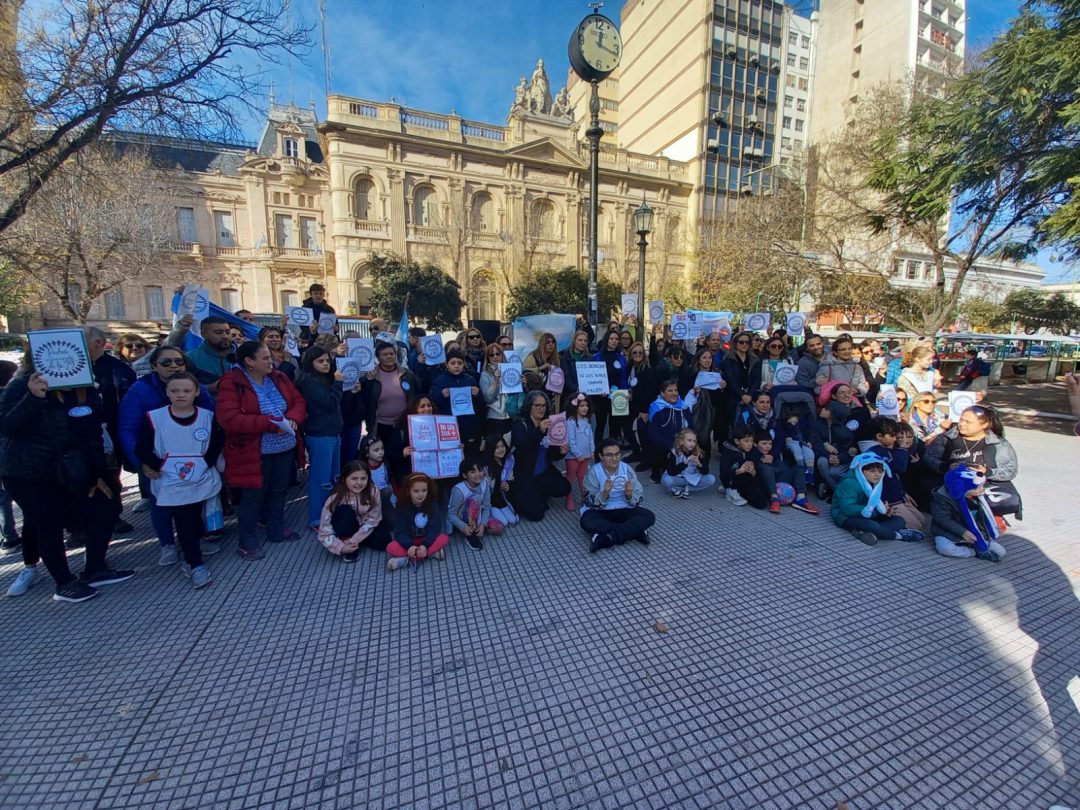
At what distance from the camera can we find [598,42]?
26.6 feet

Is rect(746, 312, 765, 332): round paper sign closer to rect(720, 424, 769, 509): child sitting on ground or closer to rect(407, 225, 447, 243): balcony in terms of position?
rect(720, 424, 769, 509): child sitting on ground

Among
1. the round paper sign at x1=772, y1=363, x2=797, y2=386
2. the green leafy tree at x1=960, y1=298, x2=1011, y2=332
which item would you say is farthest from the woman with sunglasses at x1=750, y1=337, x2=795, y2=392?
the green leafy tree at x1=960, y1=298, x2=1011, y2=332

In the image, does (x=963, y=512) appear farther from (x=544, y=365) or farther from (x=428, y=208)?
(x=428, y=208)

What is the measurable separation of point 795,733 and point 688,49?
2184 inches

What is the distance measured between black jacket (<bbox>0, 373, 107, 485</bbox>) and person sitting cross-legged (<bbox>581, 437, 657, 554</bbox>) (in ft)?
12.7

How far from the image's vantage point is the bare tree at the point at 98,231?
10939 mm

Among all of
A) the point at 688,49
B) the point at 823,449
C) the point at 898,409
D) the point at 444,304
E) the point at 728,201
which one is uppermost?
the point at 688,49

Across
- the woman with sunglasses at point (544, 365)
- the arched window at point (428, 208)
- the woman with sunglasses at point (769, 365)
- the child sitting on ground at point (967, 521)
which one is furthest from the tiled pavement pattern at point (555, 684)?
the arched window at point (428, 208)

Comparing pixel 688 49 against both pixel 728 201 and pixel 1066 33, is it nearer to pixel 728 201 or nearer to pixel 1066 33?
pixel 728 201

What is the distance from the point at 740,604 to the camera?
128 inches

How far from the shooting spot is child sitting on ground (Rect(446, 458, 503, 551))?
4.16 m

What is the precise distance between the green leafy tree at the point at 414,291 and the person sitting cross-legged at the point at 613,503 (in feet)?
74.1

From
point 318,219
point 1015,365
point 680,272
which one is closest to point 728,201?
point 680,272

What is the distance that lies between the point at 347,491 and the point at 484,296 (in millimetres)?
32224
